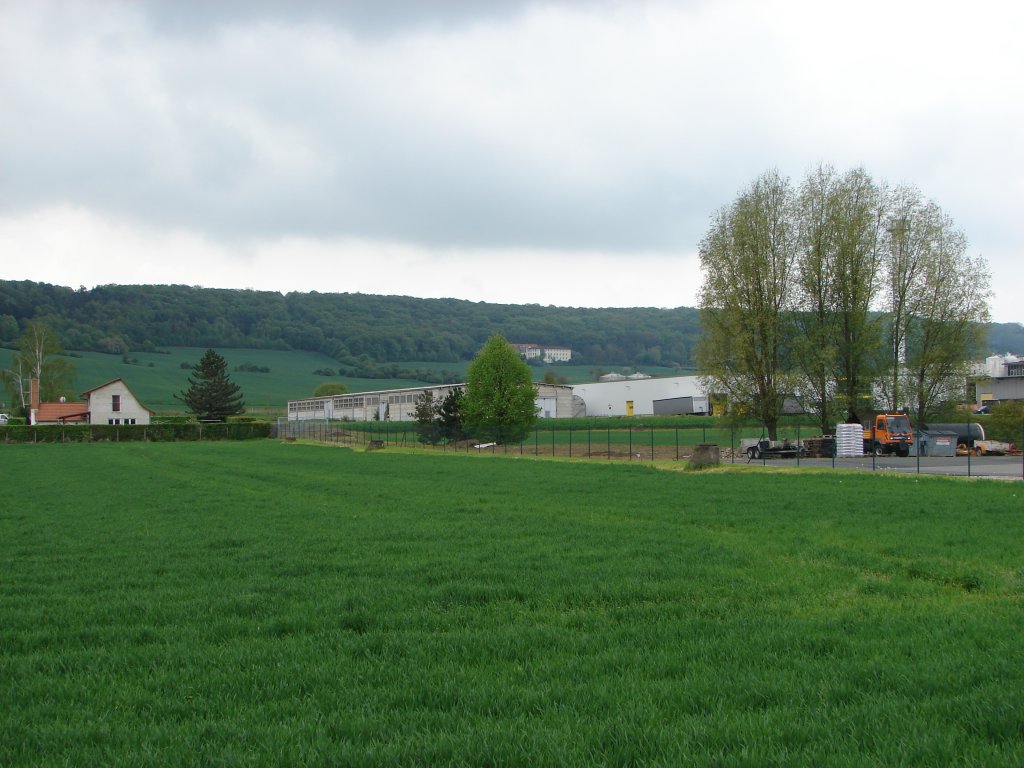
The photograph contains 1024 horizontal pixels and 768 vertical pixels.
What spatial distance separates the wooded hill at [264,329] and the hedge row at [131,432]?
8247 cm

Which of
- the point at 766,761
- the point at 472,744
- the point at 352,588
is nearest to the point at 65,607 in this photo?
the point at 352,588

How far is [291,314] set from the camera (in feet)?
620

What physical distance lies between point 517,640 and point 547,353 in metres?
187

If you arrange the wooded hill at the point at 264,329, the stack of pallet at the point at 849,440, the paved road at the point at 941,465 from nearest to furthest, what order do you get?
the paved road at the point at 941,465, the stack of pallet at the point at 849,440, the wooded hill at the point at 264,329

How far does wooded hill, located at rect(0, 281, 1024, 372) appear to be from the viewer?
519ft

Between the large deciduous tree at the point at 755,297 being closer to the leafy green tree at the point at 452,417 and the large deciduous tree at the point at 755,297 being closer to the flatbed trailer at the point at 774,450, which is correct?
the flatbed trailer at the point at 774,450

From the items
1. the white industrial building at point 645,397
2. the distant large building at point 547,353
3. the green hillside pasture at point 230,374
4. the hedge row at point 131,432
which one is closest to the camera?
the hedge row at point 131,432

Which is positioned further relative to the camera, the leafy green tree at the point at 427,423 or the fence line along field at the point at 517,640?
the leafy green tree at the point at 427,423

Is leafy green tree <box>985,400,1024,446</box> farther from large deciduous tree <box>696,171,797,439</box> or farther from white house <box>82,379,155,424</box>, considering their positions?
white house <box>82,379,155,424</box>

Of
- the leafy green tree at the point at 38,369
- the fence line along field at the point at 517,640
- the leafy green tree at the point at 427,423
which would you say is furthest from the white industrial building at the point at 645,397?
the fence line along field at the point at 517,640

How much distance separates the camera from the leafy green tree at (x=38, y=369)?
100500 mm

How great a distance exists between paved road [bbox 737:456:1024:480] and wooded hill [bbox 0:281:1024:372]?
428 ft

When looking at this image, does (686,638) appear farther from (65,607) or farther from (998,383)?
(998,383)

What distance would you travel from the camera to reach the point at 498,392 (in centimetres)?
6041
